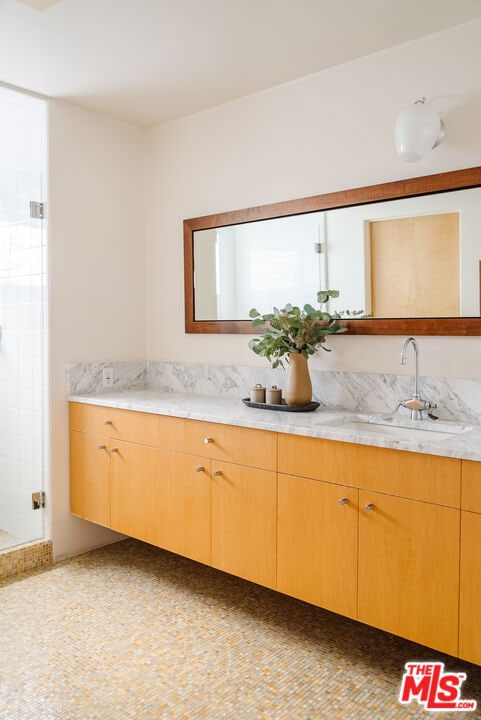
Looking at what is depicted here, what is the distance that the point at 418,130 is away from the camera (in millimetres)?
2270

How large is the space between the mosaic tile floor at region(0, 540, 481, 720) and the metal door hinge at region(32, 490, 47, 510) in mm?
363

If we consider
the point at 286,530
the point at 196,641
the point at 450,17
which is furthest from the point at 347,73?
the point at 196,641

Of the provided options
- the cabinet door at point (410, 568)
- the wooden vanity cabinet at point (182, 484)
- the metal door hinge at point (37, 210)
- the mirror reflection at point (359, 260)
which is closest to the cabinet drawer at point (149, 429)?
the wooden vanity cabinet at point (182, 484)

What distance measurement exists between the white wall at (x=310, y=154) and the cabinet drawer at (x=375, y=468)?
60 centimetres

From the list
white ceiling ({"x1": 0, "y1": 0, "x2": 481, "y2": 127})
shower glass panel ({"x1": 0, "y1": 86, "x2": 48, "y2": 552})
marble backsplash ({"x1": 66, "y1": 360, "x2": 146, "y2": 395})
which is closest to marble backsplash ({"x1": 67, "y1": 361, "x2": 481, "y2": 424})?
marble backsplash ({"x1": 66, "y1": 360, "x2": 146, "y2": 395})

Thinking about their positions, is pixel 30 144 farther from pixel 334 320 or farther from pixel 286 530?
pixel 286 530

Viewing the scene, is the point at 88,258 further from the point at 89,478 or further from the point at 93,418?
the point at 89,478

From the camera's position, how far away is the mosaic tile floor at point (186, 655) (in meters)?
1.96

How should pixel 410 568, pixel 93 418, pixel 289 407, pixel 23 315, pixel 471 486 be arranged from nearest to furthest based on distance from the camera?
pixel 471 486 → pixel 410 568 → pixel 289 407 → pixel 93 418 → pixel 23 315

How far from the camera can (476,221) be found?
228 centimetres

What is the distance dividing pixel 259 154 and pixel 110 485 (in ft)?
6.04

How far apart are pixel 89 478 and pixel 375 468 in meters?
1.71

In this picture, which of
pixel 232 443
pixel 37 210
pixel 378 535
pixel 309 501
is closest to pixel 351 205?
pixel 232 443

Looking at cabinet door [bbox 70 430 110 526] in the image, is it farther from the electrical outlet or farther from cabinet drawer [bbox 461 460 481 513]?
cabinet drawer [bbox 461 460 481 513]
